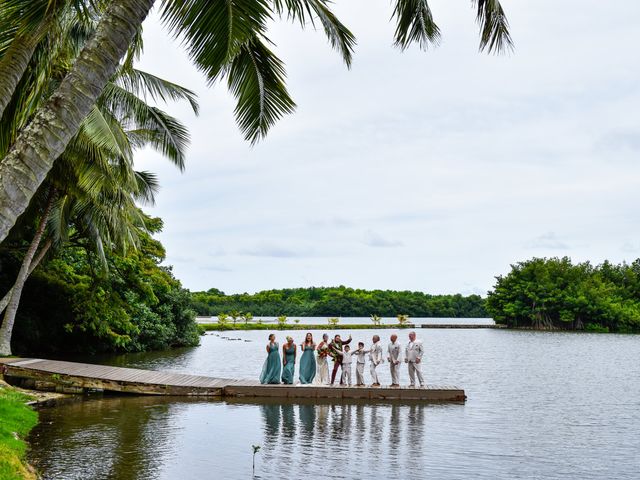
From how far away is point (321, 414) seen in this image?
17.3 meters

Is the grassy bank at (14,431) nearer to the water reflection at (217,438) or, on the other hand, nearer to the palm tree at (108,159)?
the water reflection at (217,438)

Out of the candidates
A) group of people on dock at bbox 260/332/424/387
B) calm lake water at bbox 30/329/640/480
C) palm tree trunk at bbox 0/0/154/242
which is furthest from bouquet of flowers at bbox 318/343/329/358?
palm tree trunk at bbox 0/0/154/242

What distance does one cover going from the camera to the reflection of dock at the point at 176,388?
64.5ft

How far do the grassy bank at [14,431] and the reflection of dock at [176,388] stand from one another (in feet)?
8.00

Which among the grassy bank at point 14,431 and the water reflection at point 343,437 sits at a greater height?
the grassy bank at point 14,431

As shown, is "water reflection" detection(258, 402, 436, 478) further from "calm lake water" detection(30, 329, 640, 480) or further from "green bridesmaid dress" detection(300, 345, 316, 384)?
"green bridesmaid dress" detection(300, 345, 316, 384)

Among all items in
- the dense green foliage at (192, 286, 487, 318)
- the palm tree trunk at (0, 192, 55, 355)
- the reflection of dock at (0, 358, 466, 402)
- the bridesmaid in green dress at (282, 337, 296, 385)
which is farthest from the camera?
the dense green foliage at (192, 286, 487, 318)

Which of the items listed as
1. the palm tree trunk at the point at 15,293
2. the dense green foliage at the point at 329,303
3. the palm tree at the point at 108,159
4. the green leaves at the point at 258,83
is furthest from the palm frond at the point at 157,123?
the dense green foliage at the point at 329,303

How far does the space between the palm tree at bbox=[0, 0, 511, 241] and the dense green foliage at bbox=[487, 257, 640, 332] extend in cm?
10368

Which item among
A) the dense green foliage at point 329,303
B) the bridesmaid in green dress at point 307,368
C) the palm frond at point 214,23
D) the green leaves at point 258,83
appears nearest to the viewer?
the palm frond at point 214,23

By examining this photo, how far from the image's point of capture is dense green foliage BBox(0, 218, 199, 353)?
103ft

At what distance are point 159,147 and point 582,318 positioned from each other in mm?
102418

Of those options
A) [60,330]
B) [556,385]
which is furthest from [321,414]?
[60,330]

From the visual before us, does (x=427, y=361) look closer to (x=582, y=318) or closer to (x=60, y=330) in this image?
(x=60, y=330)
